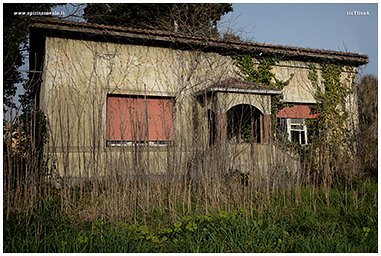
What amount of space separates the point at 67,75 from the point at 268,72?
6343mm

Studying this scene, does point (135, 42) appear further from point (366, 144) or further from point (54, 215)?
point (366, 144)

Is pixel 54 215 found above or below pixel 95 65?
below

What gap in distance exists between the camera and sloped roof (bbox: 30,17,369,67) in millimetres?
7484

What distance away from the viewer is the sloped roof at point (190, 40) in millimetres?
7484

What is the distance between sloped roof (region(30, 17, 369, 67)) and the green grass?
5476 millimetres

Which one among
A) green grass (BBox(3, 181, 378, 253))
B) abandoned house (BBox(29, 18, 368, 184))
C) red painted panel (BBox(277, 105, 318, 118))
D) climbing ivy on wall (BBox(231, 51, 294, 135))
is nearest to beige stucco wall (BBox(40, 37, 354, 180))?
abandoned house (BBox(29, 18, 368, 184))

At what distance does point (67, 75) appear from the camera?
302 inches

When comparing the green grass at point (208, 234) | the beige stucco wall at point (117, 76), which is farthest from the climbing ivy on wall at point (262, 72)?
the green grass at point (208, 234)

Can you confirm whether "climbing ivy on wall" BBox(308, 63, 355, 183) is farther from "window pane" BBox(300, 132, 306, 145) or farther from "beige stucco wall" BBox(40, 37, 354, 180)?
"beige stucco wall" BBox(40, 37, 354, 180)

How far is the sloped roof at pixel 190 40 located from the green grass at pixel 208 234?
5.48 meters

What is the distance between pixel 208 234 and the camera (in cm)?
317

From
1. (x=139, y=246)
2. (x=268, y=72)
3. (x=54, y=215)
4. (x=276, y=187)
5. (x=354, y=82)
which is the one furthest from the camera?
(x=354, y=82)

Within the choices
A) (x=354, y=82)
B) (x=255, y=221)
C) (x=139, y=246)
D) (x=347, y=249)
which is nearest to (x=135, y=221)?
(x=139, y=246)

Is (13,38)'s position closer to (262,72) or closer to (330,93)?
(262,72)
